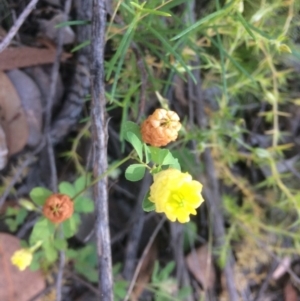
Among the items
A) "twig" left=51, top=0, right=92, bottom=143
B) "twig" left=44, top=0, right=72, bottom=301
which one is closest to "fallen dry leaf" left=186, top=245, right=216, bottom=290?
"twig" left=44, top=0, right=72, bottom=301

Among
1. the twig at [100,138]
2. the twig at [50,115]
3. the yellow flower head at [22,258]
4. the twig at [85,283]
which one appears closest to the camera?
the twig at [100,138]

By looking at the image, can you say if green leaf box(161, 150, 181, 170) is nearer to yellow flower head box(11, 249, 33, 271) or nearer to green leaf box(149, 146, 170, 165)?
green leaf box(149, 146, 170, 165)

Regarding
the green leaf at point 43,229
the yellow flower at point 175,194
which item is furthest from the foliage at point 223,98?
the yellow flower at point 175,194

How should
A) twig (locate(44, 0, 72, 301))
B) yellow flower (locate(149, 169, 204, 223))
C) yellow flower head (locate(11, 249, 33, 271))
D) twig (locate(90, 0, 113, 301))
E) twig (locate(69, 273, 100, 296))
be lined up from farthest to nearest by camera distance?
twig (locate(69, 273, 100, 296)) < twig (locate(44, 0, 72, 301)) < yellow flower head (locate(11, 249, 33, 271)) < twig (locate(90, 0, 113, 301)) < yellow flower (locate(149, 169, 204, 223))

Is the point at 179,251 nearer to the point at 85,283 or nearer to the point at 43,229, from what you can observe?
the point at 85,283

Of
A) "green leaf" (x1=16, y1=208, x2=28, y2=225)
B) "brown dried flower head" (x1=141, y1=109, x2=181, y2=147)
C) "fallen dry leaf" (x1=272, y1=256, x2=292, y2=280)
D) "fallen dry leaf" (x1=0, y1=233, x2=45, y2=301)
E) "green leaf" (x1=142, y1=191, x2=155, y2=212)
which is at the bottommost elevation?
"fallen dry leaf" (x1=272, y1=256, x2=292, y2=280)

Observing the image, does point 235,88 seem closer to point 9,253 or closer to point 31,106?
point 31,106

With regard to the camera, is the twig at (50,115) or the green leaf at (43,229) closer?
the green leaf at (43,229)

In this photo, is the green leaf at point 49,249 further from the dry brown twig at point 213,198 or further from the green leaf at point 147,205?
the dry brown twig at point 213,198
